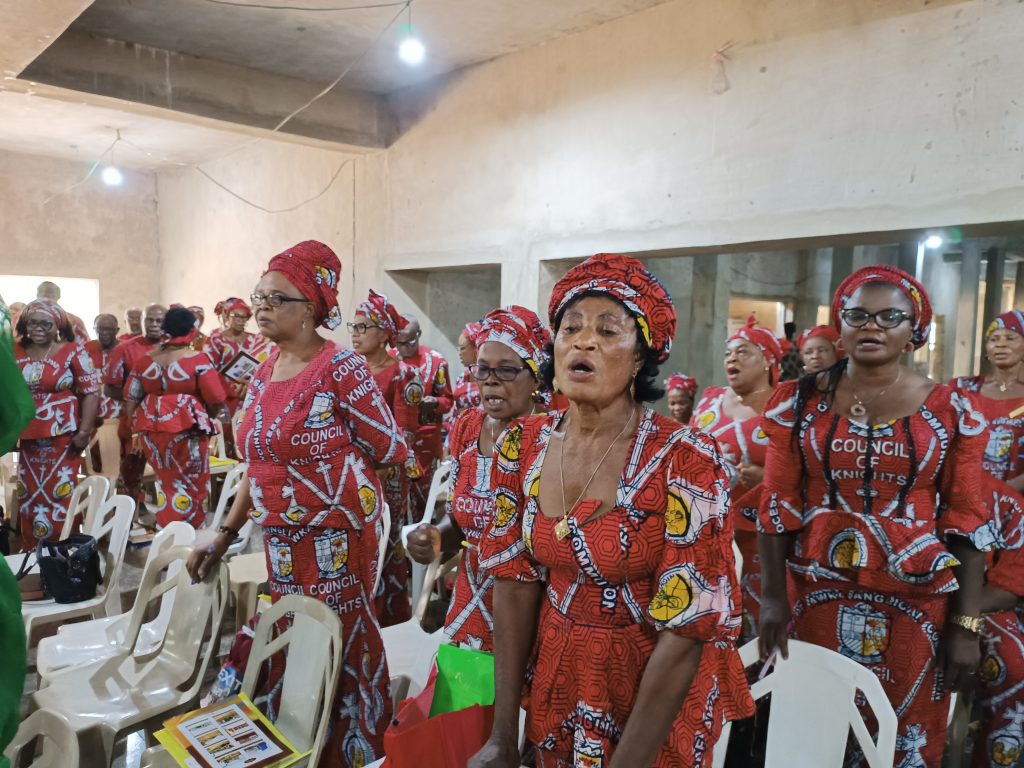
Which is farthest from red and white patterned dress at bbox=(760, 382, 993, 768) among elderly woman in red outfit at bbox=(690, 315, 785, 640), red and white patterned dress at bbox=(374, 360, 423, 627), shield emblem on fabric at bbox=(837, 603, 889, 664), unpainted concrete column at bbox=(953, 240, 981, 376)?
unpainted concrete column at bbox=(953, 240, 981, 376)

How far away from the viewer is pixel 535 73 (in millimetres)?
5719

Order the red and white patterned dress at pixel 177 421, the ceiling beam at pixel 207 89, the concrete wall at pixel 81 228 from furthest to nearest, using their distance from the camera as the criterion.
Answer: the concrete wall at pixel 81 228 → the ceiling beam at pixel 207 89 → the red and white patterned dress at pixel 177 421

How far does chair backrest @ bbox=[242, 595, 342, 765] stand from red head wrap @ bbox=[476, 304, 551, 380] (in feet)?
3.28

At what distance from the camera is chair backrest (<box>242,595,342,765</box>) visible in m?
2.11

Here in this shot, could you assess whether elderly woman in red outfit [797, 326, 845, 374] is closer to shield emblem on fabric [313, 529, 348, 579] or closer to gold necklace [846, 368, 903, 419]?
gold necklace [846, 368, 903, 419]

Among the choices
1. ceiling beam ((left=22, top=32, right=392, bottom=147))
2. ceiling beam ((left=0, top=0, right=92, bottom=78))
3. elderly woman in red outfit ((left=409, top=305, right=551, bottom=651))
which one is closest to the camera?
elderly woman in red outfit ((left=409, top=305, right=551, bottom=651))

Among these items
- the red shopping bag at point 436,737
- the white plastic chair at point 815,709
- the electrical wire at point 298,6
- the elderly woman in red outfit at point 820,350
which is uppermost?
the electrical wire at point 298,6

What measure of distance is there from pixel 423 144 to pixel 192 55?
6.97ft

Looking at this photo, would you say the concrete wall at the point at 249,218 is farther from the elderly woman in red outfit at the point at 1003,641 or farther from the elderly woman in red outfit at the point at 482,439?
the elderly woman in red outfit at the point at 1003,641

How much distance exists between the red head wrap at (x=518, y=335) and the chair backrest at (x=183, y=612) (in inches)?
53.3

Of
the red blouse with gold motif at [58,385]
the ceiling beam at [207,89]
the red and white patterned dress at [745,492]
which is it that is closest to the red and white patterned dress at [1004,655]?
the red and white patterned dress at [745,492]

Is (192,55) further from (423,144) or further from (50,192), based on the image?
(50,192)

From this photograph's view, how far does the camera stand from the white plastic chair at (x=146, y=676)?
7.77 ft

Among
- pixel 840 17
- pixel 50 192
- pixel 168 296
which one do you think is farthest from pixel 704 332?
pixel 50 192
